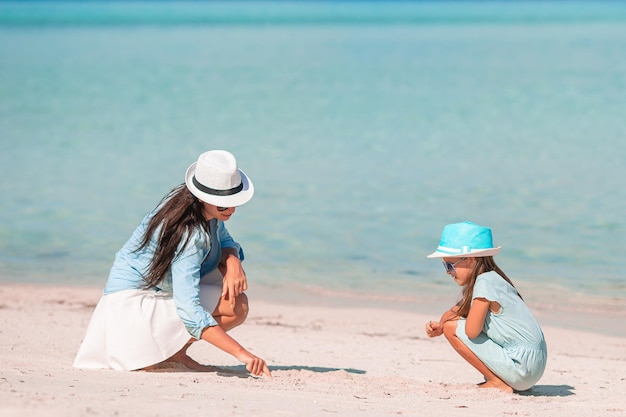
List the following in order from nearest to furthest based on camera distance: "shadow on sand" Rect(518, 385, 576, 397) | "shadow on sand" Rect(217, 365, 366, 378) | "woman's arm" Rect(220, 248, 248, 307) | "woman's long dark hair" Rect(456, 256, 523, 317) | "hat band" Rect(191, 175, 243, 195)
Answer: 1. "hat band" Rect(191, 175, 243, 195)
2. "woman's long dark hair" Rect(456, 256, 523, 317)
3. "woman's arm" Rect(220, 248, 248, 307)
4. "shadow on sand" Rect(518, 385, 576, 397)
5. "shadow on sand" Rect(217, 365, 366, 378)

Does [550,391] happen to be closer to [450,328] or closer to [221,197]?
[450,328]

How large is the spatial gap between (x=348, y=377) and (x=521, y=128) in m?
12.7

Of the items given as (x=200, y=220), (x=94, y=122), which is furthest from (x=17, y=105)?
(x=200, y=220)

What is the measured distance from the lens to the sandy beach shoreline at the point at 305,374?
396 cm

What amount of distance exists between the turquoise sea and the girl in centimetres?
305

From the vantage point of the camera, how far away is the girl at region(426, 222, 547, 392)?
4.61 metres

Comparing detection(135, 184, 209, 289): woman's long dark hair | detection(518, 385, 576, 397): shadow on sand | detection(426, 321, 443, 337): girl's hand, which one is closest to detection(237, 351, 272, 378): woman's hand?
detection(135, 184, 209, 289): woman's long dark hair

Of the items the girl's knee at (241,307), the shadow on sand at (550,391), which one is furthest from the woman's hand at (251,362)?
the shadow on sand at (550,391)

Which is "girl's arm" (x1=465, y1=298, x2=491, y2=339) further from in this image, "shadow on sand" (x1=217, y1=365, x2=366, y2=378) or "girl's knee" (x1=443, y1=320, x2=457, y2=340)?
"shadow on sand" (x1=217, y1=365, x2=366, y2=378)

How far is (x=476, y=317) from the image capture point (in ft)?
15.2

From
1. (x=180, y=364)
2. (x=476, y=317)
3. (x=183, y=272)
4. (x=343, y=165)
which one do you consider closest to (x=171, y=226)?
(x=183, y=272)

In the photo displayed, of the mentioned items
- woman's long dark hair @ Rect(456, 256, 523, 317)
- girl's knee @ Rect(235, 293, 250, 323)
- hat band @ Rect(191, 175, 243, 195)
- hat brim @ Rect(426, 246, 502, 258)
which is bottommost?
girl's knee @ Rect(235, 293, 250, 323)

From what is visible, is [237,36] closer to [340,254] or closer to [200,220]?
[340,254]

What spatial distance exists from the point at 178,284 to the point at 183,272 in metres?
0.06
